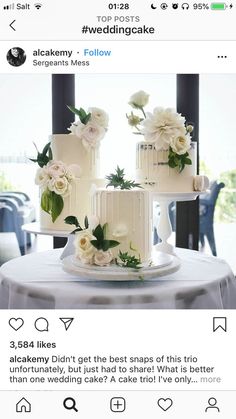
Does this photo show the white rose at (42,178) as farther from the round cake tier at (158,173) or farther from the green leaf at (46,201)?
the round cake tier at (158,173)

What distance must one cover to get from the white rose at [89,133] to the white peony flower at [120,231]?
12.1 inches

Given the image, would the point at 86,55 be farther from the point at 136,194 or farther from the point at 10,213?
the point at 10,213

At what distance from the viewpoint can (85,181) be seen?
905 mm

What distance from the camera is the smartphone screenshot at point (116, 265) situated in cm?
56

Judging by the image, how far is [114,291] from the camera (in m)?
0.66

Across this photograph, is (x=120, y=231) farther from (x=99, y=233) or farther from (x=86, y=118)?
(x=86, y=118)

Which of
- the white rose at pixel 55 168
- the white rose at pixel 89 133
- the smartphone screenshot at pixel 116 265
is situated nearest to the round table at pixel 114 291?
the smartphone screenshot at pixel 116 265

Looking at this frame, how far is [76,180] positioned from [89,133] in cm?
12

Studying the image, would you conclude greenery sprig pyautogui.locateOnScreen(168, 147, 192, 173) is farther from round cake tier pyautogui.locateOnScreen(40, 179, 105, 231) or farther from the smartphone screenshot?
round cake tier pyautogui.locateOnScreen(40, 179, 105, 231)
